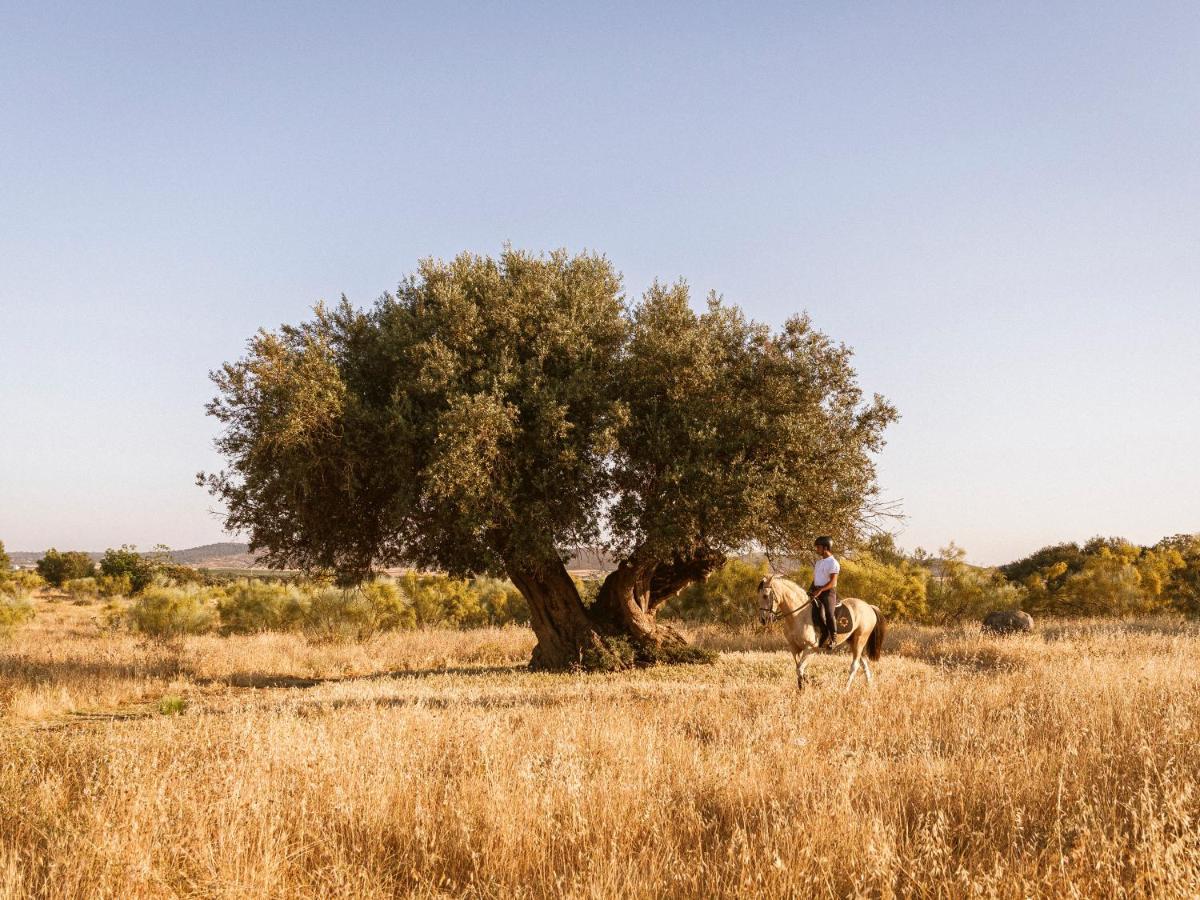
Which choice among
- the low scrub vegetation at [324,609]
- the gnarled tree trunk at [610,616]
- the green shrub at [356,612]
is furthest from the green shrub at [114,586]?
the gnarled tree trunk at [610,616]

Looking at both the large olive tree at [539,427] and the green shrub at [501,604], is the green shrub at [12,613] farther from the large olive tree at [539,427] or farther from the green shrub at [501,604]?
the green shrub at [501,604]

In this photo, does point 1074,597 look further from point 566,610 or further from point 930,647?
point 566,610

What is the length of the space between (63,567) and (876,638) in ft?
245

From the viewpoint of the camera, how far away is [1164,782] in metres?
5.46

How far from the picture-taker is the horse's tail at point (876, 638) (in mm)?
17203

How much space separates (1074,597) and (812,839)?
37.7 meters

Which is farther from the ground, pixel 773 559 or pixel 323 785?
pixel 773 559

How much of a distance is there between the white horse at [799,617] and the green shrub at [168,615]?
25029 mm

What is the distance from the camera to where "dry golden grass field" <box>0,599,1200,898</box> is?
4.57 meters

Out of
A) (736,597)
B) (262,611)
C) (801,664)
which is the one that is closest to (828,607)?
(801,664)

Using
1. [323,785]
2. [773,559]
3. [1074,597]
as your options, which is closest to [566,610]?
[773,559]

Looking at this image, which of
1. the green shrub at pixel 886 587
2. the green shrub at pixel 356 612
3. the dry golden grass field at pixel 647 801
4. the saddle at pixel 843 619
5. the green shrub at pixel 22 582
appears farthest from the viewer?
the green shrub at pixel 22 582

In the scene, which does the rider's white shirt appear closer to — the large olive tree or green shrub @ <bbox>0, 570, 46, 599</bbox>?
the large olive tree

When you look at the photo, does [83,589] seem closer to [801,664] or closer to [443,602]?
[443,602]
